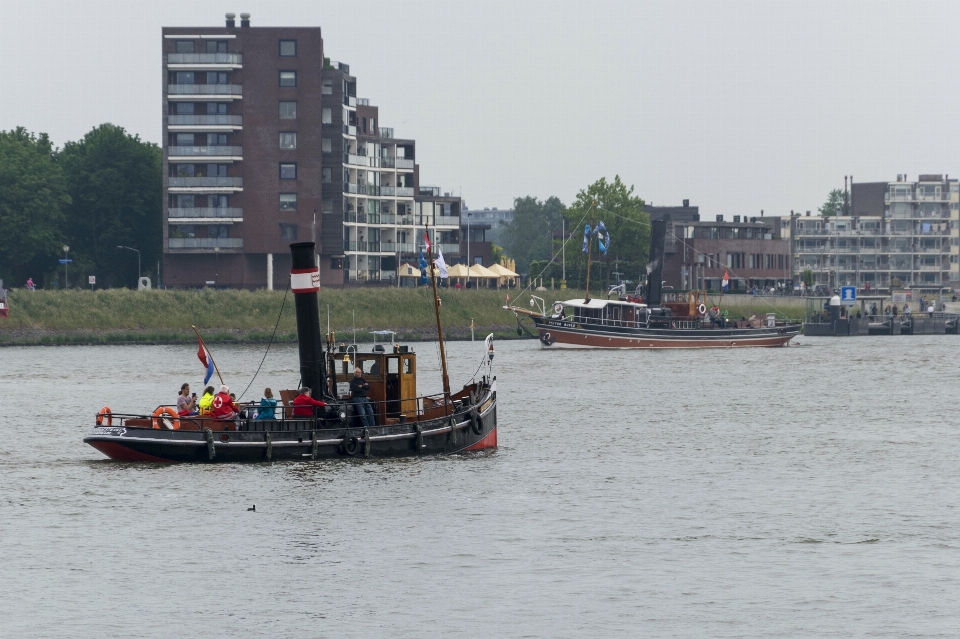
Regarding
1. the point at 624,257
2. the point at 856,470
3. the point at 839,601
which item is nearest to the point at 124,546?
the point at 839,601

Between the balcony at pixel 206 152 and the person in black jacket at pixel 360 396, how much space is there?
95.5 m

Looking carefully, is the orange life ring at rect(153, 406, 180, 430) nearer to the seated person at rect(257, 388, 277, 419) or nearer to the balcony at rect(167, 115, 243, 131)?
the seated person at rect(257, 388, 277, 419)

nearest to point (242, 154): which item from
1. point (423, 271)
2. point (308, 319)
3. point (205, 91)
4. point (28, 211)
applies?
point (205, 91)

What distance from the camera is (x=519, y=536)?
33125 millimetres

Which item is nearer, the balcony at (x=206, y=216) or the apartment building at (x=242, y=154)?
the apartment building at (x=242, y=154)

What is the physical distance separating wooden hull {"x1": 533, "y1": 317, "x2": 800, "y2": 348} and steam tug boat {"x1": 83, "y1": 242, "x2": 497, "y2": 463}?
→ 69.3 metres

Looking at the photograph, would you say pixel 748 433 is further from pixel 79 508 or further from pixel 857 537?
pixel 79 508

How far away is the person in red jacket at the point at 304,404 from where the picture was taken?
40.7 metres

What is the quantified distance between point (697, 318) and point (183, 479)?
83.5 m

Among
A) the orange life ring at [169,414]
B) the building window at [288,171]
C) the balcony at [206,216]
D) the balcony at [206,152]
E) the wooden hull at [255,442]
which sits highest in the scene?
the balcony at [206,152]

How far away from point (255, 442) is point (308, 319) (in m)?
3.90

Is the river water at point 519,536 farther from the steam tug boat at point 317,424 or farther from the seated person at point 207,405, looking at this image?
the seated person at point 207,405

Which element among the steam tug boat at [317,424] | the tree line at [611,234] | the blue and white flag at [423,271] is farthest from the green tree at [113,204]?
the steam tug boat at [317,424]

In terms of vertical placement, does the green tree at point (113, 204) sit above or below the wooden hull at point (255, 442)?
above
